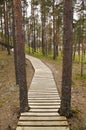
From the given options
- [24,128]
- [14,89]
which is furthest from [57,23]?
[24,128]

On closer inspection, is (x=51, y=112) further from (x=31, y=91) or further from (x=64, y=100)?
(x=31, y=91)

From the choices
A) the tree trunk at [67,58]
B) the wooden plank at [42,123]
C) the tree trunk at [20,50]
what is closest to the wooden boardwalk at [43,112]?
the wooden plank at [42,123]

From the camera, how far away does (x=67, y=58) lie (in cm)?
1044

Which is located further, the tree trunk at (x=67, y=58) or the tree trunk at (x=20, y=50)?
the tree trunk at (x=20, y=50)

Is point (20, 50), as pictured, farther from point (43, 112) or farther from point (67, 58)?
point (43, 112)

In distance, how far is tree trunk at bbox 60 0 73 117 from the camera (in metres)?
10.1

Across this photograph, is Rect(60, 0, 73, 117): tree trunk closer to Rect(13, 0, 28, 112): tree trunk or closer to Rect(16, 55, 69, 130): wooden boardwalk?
Rect(16, 55, 69, 130): wooden boardwalk

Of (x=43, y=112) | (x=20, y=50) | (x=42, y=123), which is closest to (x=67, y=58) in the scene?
(x=20, y=50)

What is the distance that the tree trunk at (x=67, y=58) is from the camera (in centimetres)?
1012

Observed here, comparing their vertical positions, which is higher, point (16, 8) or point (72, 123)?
point (16, 8)

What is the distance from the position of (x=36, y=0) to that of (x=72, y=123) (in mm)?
33996

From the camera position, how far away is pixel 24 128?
9680mm

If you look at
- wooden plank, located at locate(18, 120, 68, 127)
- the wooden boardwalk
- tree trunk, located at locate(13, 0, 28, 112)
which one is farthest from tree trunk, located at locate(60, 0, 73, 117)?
tree trunk, located at locate(13, 0, 28, 112)

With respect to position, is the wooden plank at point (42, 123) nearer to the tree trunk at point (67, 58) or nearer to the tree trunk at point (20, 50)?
the tree trunk at point (67, 58)
